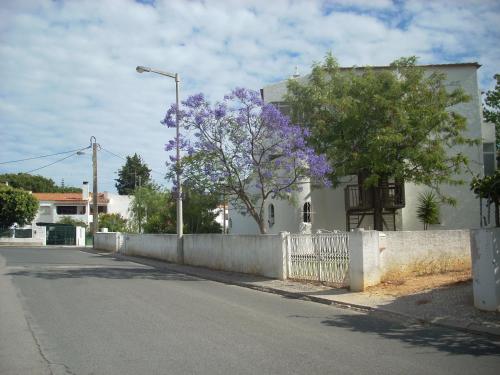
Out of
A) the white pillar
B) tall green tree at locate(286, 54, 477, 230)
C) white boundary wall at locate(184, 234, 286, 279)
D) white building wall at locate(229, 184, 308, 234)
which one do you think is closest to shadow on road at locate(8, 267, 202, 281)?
white boundary wall at locate(184, 234, 286, 279)

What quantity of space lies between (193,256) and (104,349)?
51.1ft

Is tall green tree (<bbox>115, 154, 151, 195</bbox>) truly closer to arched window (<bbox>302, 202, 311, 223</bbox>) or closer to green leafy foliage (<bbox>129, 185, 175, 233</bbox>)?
green leafy foliage (<bbox>129, 185, 175, 233</bbox>)

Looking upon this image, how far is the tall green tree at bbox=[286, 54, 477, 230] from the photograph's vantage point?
2114 cm

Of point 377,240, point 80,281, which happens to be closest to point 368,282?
point 377,240

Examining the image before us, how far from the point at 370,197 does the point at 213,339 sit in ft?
60.1

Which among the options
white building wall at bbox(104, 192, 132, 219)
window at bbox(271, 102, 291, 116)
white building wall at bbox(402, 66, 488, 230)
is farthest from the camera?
white building wall at bbox(104, 192, 132, 219)

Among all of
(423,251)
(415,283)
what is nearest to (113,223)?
(423,251)

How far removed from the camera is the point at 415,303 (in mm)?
11031

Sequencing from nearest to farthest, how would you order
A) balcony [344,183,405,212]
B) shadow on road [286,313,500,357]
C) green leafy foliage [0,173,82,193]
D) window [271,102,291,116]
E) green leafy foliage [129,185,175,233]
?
shadow on road [286,313,500,357] < window [271,102,291,116] < balcony [344,183,405,212] < green leafy foliage [129,185,175,233] < green leafy foliage [0,173,82,193]

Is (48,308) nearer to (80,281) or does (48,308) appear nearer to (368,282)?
(80,281)

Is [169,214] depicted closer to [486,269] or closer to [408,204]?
[408,204]

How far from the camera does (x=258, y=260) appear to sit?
1748cm

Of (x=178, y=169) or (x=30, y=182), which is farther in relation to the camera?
(x=30, y=182)

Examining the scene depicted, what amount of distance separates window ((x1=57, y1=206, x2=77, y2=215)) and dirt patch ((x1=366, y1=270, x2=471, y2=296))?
61286mm
